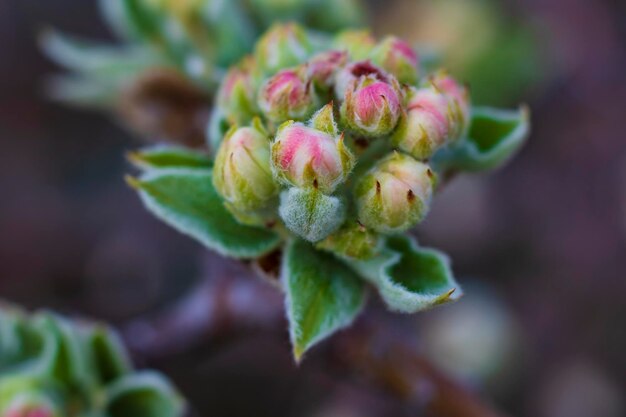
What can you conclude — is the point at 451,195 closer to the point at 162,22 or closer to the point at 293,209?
the point at 162,22

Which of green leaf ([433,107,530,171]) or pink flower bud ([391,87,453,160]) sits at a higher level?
pink flower bud ([391,87,453,160])

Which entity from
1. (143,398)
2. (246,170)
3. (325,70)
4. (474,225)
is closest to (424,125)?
(325,70)

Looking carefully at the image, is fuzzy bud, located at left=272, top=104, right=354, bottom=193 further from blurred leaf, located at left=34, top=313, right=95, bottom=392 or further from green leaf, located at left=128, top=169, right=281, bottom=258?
blurred leaf, located at left=34, top=313, right=95, bottom=392

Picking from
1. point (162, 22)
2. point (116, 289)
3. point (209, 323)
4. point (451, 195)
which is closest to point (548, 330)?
point (451, 195)

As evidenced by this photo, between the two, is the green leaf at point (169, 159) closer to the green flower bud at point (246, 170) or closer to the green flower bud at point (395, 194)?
the green flower bud at point (246, 170)

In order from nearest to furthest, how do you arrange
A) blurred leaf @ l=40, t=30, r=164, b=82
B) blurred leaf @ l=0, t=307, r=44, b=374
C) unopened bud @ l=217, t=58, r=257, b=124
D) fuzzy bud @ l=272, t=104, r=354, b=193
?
fuzzy bud @ l=272, t=104, r=354, b=193 < unopened bud @ l=217, t=58, r=257, b=124 < blurred leaf @ l=0, t=307, r=44, b=374 < blurred leaf @ l=40, t=30, r=164, b=82

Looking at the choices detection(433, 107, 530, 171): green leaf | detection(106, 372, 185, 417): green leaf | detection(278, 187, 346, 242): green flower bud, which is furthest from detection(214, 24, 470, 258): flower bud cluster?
detection(106, 372, 185, 417): green leaf

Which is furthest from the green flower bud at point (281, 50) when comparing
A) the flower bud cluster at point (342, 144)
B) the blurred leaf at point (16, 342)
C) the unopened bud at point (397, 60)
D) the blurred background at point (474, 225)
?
the blurred background at point (474, 225)
